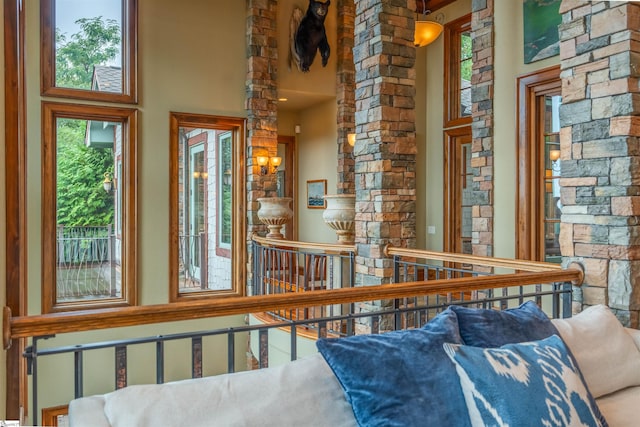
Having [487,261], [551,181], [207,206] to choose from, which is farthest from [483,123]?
[207,206]

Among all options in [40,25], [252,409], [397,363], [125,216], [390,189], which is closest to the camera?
[252,409]

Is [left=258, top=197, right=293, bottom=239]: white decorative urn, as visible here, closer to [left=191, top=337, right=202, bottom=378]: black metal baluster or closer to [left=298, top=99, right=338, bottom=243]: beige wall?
[left=298, top=99, right=338, bottom=243]: beige wall

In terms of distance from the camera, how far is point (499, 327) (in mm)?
1849

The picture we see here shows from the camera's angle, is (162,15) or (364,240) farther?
(162,15)

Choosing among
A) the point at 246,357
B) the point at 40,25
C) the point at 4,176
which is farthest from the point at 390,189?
the point at 40,25

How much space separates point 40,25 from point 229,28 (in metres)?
2.31

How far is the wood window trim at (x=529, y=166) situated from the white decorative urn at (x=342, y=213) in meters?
1.62

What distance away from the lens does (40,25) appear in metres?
5.67

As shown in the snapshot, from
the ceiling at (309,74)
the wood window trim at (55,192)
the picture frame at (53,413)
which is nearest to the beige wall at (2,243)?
the picture frame at (53,413)

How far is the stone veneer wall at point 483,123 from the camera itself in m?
5.18

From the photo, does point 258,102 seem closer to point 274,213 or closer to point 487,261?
point 274,213

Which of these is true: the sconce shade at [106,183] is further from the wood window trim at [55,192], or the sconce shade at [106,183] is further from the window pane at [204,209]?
the window pane at [204,209]

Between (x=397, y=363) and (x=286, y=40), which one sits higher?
(x=286, y=40)

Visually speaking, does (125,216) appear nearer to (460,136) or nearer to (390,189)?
(390,189)
